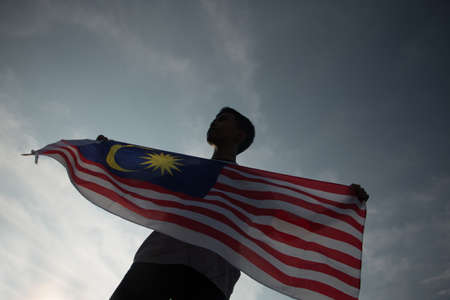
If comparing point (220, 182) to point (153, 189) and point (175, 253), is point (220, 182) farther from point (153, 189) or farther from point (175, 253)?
point (175, 253)

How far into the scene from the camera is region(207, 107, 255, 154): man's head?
14.8 feet

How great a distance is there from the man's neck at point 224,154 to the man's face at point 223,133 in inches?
4.6

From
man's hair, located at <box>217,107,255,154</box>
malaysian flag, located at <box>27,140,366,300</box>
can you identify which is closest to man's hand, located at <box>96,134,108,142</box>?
malaysian flag, located at <box>27,140,366,300</box>

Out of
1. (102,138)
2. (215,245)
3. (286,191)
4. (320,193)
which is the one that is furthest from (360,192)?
(102,138)

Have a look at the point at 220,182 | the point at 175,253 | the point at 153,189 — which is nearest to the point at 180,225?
the point at 175,253

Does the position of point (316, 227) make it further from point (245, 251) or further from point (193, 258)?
point (193, 258)

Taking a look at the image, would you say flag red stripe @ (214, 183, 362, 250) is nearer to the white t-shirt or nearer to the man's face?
the white t-shirt

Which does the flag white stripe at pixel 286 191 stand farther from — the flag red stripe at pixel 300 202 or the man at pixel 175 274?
the man at pixel 175 274

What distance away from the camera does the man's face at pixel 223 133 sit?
4.49 meters

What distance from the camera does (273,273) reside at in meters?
2.79

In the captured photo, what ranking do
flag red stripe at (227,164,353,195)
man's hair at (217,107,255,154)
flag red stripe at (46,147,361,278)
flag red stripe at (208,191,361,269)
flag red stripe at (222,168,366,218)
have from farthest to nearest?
1. man's hair at (217,107,255,154)
2. flag red stripe at (227,164,353,195)
3. flag red stripe at (222,168,366,218)
4. flag red stripe at (208,191,361,269)
5. flag red stripe at (46,147,361,278)

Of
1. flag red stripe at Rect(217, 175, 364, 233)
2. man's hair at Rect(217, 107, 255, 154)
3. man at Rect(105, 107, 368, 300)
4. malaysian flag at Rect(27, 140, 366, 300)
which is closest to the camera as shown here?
man at Rect(105, 107, 368, 300)

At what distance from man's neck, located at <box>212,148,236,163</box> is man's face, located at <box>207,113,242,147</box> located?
0.38 ft

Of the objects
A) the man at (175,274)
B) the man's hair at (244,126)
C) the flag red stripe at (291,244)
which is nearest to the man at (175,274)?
the man at (175,274)
